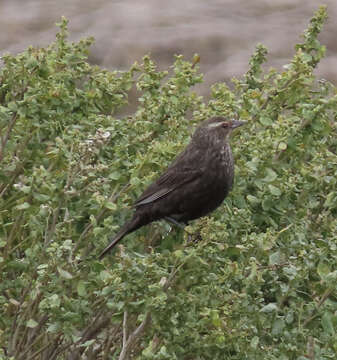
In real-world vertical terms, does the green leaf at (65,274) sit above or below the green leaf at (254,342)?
above

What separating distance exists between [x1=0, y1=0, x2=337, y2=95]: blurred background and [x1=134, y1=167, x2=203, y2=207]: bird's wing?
131 inches

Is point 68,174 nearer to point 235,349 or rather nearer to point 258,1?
point 235,349

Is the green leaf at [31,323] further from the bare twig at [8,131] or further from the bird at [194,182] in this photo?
the bare twig at [8,131]

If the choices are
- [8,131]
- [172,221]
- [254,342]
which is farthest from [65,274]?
[172,221]

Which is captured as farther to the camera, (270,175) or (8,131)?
(8,131)

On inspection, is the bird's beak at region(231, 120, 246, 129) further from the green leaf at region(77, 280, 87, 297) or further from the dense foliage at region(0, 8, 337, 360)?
the green leaf at region(77, 280, 87, 297)

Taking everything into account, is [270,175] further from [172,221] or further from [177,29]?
[177,29]

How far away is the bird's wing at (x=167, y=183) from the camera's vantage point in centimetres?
602

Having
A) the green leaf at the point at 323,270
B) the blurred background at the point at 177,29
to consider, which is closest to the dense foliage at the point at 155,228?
the green leaf at the point at 323,270

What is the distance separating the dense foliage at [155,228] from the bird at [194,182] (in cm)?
6

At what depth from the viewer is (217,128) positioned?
620cm

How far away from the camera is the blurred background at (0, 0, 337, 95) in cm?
982

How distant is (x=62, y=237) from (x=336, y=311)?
3.53 feet

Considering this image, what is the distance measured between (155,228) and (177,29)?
4.15m
